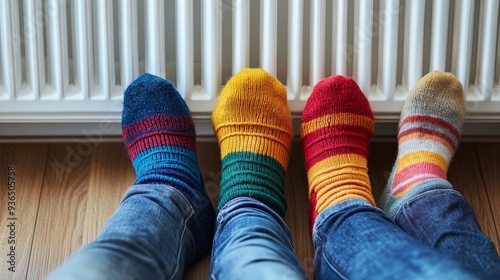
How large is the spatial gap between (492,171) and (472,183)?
5 cm

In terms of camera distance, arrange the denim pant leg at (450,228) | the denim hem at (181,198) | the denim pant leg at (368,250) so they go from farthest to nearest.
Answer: the denim hem at (181,198) < the denim pant leg at (450,228) < the denim pant leg at (368,250)

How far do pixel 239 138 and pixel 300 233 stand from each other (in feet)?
0.57

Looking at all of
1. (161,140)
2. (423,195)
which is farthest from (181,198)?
(423,195)

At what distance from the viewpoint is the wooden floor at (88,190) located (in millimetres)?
1144

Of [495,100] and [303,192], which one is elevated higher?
[495,100]

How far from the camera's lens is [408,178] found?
45.0 inches

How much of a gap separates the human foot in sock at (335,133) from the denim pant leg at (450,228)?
92mm

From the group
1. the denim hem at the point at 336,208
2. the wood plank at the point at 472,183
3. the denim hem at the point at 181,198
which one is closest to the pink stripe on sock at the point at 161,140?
the denim hem at the point at 181,198

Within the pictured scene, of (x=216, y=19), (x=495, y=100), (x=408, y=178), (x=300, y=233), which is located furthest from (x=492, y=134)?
(x=216, y=19)

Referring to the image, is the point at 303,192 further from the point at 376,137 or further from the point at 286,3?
the point at 286,3

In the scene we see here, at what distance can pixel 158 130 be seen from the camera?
3.92ft

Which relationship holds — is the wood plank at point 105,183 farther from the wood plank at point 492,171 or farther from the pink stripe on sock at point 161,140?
the wood plank at point 492,171

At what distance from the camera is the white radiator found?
1132 millimetres

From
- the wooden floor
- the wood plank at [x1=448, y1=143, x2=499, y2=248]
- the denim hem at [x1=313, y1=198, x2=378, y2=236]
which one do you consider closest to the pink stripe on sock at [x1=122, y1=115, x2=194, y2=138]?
the wooden floor
